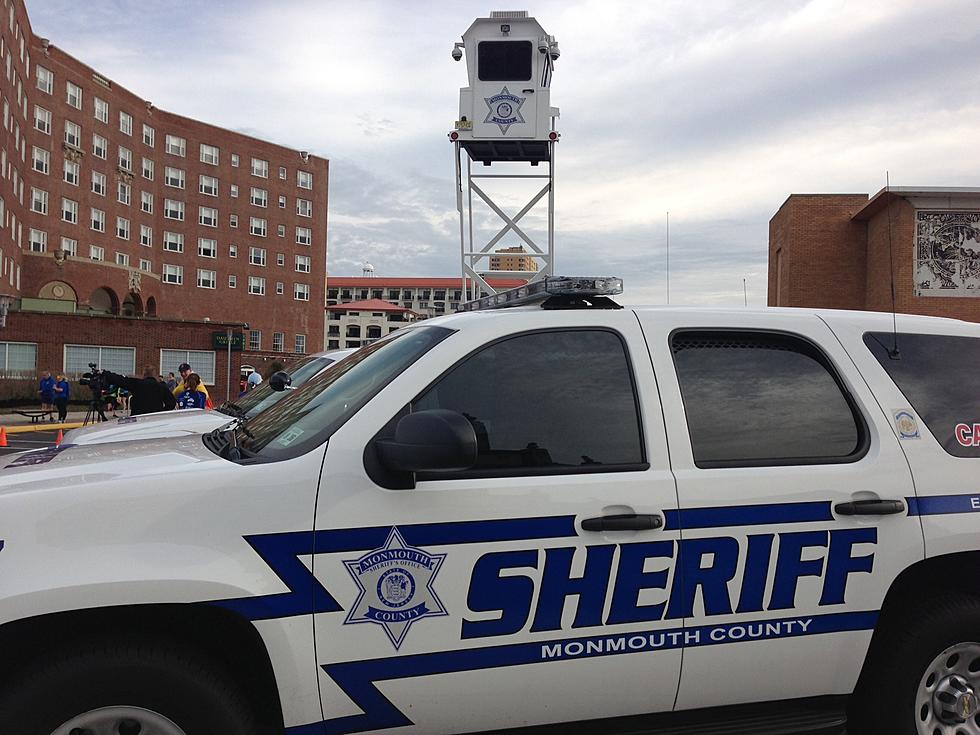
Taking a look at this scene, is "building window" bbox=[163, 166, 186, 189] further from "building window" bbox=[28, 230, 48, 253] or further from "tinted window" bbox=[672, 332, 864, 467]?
"tinted window" bbox=[672, 332, 864, 467]

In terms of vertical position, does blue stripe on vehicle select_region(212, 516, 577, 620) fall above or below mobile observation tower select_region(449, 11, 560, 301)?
below

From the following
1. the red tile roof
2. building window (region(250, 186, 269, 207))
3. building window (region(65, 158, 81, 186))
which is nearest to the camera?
building window (region(65, 158, 81, 186))

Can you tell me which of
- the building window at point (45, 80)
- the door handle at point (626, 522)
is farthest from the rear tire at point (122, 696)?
the building window at point (45, 80)

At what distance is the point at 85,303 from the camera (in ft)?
151

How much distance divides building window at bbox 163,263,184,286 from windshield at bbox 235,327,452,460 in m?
59.2

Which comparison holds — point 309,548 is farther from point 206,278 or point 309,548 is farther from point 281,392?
point 206,278

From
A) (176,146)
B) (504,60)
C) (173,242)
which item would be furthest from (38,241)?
(504,60)

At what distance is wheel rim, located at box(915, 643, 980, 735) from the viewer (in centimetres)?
308

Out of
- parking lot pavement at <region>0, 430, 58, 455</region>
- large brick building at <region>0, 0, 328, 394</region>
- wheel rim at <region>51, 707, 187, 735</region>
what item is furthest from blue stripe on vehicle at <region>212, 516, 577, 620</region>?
large brick building at <region>0, 0, 328, 394</region>

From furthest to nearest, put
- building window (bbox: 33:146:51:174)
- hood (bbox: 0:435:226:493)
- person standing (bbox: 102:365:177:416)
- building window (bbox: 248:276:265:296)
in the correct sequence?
building window (bbox: 248:276:265:296)
building window (bbox: 33:146:51:174)
person standing (bbox: 102:365:177:416)
hood (bbox: 0:435:226:493)

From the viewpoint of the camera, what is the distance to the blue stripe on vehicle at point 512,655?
8.38 feet

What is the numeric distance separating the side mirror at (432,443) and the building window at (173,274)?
60.2 m

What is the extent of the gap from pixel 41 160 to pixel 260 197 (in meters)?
19.3

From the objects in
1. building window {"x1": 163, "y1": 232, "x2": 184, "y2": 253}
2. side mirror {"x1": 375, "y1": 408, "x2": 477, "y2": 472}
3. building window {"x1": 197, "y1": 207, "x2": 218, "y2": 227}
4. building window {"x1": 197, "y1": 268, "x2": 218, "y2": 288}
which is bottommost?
side mirror {"x1": 375, "y1": 408, "x2": 477, "y2": 472}
